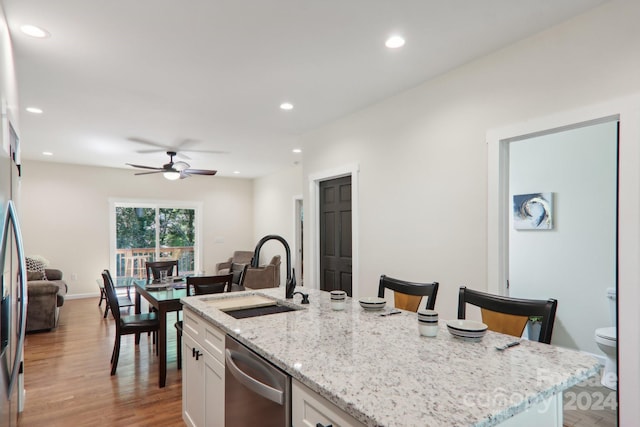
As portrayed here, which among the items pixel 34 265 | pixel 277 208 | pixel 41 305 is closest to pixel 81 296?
pixel 34 265

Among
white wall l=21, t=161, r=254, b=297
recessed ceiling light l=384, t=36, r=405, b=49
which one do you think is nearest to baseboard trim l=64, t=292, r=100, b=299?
white wall l=21, t=161, r=254, b=297

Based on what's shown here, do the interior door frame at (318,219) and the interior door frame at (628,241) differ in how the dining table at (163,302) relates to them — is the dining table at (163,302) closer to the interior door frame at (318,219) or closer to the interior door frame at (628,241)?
the interior door frame at (318,219)

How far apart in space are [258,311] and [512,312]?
1.40 m

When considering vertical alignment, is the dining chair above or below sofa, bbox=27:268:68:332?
above

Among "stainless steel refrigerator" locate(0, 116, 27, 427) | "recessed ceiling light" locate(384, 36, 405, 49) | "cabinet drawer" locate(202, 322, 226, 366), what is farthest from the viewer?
"recessed ceiling light" locate(384, 36, 405, 49)

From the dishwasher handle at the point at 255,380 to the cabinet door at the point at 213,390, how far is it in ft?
1.27

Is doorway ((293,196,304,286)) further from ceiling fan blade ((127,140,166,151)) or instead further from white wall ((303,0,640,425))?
white wall ((303,0,640,425))

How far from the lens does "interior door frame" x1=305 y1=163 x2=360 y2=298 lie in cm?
415

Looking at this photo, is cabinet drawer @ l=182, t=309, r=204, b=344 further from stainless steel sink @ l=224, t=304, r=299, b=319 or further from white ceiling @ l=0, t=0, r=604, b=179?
white ceiling @ l=0, t=0, r=604, b=179

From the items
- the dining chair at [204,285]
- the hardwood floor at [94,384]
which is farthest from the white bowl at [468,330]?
the dining chair at [204,285]

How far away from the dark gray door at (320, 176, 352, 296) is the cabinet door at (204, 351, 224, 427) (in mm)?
2502

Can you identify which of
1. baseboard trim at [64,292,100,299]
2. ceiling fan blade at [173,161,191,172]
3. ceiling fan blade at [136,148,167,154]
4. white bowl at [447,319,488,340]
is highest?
ceiling fan blade at [136,148,167,154]

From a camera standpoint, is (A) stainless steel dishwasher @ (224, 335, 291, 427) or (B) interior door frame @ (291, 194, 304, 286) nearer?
(A) stainless steel dishwasher @ (224, 335, 291, 427)

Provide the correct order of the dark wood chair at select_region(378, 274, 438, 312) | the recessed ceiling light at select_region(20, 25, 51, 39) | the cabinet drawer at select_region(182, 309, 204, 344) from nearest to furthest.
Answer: the cabinet drawer at select_region(182, 309, 204, 344) < the dark wood chair at select_region(378, 274, 438, 312) < the recessed ceiling light at select_region(20, 25, 51, 39)
